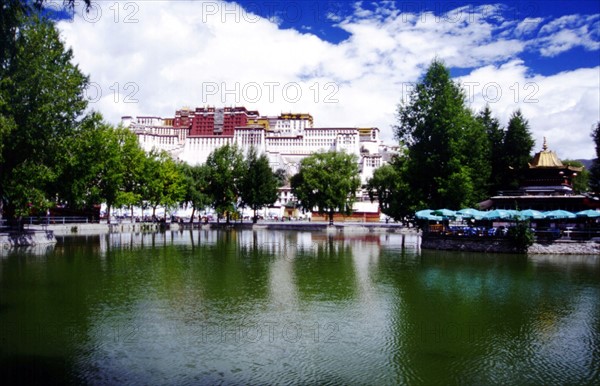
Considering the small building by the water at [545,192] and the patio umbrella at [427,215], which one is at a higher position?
the small building by the water at [545,192]

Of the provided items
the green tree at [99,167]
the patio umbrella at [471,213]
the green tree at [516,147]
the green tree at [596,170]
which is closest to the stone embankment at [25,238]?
the green tree at [99,167]

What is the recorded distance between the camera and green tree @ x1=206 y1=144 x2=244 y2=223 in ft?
255

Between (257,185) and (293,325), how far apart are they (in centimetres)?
6520

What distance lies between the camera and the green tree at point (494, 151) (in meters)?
55.8

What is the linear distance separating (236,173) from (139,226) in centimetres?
1869

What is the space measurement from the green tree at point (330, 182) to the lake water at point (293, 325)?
161 feet

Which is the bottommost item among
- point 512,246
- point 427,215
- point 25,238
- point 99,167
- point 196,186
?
point 512,246

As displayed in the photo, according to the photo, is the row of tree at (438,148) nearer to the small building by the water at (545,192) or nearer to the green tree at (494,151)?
the small building by the water at (545,192)

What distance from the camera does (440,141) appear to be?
42.3 meters

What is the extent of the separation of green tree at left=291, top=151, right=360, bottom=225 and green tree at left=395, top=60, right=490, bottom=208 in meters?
30.0

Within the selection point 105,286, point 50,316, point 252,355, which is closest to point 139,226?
point 105,286

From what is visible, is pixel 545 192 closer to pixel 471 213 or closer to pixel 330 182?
pixel 471 213

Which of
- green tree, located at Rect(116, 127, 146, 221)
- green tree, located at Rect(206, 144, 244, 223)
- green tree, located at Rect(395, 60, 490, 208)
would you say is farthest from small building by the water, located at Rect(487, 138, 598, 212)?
green tree, located at Rect(116, 127, 146, 221)

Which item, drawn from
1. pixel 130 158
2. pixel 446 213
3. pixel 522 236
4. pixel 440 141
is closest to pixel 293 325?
pixel 522 236
